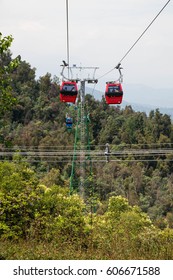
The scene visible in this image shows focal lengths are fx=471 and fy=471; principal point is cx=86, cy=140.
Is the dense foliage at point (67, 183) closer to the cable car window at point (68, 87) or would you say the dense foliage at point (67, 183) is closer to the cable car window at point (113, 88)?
the cable car window at point (68, 87)

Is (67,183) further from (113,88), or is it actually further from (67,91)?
(113,88)

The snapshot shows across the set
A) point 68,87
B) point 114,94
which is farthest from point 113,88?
point 68,87

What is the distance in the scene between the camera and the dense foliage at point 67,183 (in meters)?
6.66

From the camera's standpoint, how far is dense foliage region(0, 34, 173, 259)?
21.9 ft

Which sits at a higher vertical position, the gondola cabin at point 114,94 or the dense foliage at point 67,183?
the gondola cabin at point 114,94

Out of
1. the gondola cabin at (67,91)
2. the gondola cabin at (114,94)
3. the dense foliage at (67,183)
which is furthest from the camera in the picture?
the gondola cabin at (67,91)

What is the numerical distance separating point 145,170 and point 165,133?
810cm

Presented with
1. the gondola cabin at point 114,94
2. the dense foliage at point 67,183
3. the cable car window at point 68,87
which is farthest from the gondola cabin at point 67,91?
the dense foliage at point 67,183

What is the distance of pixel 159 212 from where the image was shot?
163 feet

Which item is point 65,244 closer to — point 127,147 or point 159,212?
point 159,212

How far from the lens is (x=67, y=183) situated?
4284 cm

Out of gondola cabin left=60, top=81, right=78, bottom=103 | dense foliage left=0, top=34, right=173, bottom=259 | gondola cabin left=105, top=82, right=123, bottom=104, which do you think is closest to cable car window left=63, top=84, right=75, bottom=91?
gondola cabin left=60, top=81, right=78, bottom=103

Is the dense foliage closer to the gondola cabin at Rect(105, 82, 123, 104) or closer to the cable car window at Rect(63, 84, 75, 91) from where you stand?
the cable car window at Rect(63, 84, 75, 91)

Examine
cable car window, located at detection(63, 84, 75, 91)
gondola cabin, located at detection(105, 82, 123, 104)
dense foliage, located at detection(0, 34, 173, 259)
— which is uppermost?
cable car window, located at detection(63, 84, 75, 91)
